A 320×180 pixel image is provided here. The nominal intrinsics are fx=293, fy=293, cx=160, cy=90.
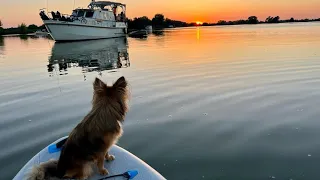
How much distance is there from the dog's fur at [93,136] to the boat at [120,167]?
0.89ft

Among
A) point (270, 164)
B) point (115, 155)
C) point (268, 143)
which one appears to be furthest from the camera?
point (268, 143)

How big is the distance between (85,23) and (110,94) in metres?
36.8

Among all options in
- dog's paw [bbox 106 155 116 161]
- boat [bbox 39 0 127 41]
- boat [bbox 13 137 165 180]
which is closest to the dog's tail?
boat [bbox 13 137 165 180]

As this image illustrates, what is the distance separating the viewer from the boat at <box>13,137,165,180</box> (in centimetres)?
374

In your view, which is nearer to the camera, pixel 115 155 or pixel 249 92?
pixel 115 155

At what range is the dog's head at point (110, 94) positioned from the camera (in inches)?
140

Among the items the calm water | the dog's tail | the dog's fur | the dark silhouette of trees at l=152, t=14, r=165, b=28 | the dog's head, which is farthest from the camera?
the dark silhouette of trees at l=152, t=14, r=165, b=28

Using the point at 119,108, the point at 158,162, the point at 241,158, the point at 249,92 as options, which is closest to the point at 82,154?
the point at 119,108

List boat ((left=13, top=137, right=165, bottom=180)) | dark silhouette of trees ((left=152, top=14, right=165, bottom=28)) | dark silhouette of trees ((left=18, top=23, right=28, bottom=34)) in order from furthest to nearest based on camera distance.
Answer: dark silhouette of trees ((left=152, top=14, right=165, bottom=28))
dark silhouette of trees ((left=18, top=23, right=28, bottom=34))
boat ((left=13, top=137, right=165, bottom=180))

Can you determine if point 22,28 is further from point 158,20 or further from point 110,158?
point 110,158

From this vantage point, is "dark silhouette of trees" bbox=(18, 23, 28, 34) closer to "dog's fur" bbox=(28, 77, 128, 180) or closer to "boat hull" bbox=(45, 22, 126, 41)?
"boat hull" bbox=(45, 22, 126, 41)

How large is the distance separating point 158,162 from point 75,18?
3636 centimetres

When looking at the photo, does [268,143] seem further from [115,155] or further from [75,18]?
[75,18]

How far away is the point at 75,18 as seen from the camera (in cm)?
3812
